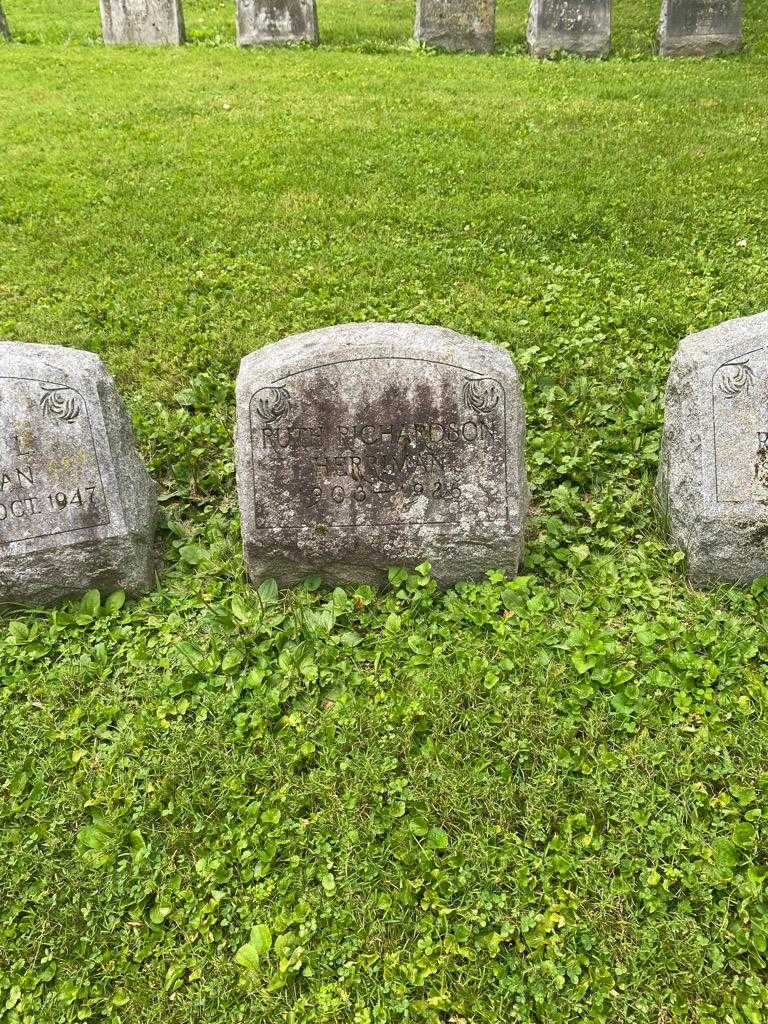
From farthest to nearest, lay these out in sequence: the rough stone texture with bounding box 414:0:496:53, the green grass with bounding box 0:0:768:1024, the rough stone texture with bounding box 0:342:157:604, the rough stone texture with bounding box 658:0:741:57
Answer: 1. the rough stone texture with bounding box 414:0:496:53
2. the rough stone texture with bounding box 658:0:741:57
3. the rough stone texture with bounding box 0:342:157:604
4. the green grass with bounding box 0:0:768:1024

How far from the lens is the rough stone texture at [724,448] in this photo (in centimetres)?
357

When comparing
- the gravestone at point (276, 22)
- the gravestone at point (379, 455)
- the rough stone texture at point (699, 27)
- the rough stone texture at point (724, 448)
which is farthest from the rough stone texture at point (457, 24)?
the gravestone at point (379, 455)

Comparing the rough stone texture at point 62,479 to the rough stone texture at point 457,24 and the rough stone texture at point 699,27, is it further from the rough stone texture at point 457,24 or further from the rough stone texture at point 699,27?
the rough stone texture at point 699,27

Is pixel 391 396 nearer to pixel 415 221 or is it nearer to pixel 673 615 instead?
pixel 673 615

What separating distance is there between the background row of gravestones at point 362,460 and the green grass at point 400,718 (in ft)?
0.76

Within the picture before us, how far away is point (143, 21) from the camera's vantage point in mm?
12172

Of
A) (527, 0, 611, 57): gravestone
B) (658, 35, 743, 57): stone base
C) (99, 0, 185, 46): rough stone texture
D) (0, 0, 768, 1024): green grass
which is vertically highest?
(99, 0, 185, 46): rough stone texture

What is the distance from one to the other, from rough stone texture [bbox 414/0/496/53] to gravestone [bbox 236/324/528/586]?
1030cm

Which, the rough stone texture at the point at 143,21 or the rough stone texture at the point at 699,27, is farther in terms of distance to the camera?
the rough stone texture at the point at 143,21

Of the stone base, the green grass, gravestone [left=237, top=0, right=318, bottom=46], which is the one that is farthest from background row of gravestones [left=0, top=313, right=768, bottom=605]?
gravestone [left=237, top=0, right=318, bottom=46]

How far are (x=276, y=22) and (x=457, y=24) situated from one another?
8.88 feet

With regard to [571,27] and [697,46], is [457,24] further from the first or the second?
[697,46]

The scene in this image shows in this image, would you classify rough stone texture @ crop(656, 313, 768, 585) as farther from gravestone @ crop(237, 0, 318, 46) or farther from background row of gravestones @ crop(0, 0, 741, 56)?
gravestone @ crop(237, 0, 318, 46)

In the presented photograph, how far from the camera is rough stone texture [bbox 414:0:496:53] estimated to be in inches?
459
